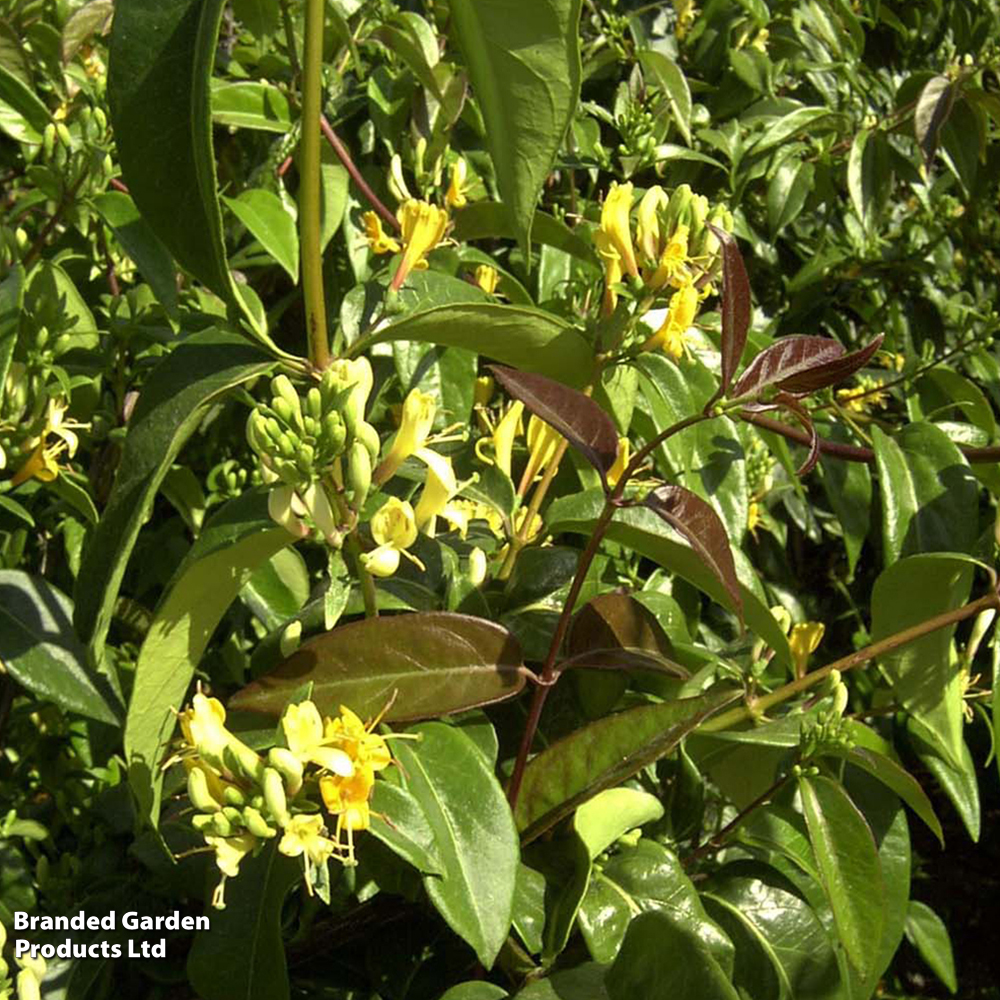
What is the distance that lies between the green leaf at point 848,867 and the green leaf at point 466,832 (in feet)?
1.00

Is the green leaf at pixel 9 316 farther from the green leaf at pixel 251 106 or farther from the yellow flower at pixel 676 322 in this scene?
the yellow flower at pixel 676 322

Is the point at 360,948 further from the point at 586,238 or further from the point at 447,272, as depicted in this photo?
the point at 586,238

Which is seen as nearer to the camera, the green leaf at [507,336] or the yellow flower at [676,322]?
the green leaf at [507,336]

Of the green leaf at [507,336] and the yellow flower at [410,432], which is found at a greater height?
the green leaf at [507,336]

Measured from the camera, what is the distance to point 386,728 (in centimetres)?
75

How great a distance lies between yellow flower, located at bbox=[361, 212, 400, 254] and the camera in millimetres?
1135

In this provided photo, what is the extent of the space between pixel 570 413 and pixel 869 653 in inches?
14.4

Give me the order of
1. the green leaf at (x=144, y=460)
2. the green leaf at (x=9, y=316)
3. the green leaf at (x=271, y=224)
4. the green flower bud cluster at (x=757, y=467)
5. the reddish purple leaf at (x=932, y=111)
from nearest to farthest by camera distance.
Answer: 1. the green leaf at (x=144, y=460)
2. the green leaf at (x=9, y=316)
3. the green leaf at (x=271, y=224)
4. the green flower bud cluster at (x=757, y=467)
5. the reddish purple leaf at (x=932, y=111)

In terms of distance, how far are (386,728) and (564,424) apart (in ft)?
0.74

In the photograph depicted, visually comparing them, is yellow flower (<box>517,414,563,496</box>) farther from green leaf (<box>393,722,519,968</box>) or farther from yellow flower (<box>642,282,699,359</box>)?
green leaf (<box>393,722,519,968</box>)

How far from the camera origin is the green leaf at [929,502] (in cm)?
117

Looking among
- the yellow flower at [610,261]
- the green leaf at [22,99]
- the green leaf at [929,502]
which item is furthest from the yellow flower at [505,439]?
the green leaf at [22,99]

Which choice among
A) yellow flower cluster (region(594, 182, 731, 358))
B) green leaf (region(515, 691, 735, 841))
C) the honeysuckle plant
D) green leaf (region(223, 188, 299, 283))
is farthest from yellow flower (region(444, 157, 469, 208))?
green leaf (region(515, 691, 735, 841))

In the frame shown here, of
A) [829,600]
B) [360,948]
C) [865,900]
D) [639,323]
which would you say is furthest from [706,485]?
[829,600]
